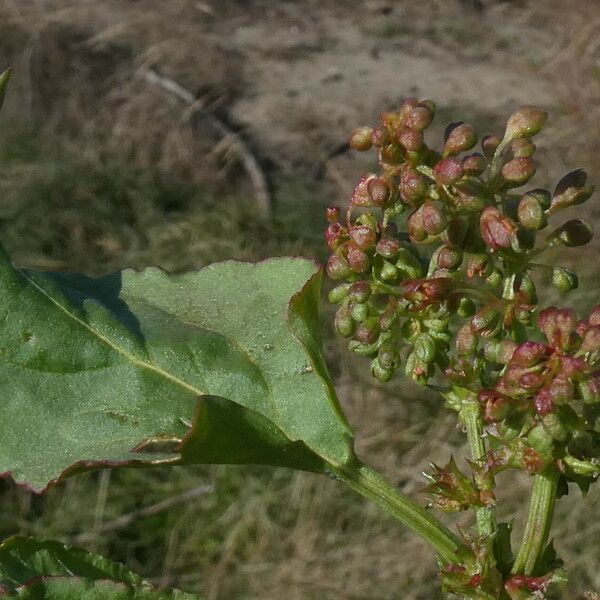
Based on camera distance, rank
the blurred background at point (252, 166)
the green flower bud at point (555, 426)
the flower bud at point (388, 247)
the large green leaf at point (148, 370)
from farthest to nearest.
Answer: the blurred background at point (252, 166), the large green leaf at point (148, 370), the flower bud at point (388, 247), the green flower bud at point (555, 426)

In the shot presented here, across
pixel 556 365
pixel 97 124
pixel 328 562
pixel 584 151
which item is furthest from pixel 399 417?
pixel 556 365

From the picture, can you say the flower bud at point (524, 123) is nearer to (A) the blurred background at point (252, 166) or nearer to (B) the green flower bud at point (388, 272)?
(B) the green flower bud at point (388, 272)

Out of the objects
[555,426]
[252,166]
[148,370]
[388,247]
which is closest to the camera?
[555,426]

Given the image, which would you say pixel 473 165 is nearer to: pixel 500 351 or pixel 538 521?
pixel 500 351

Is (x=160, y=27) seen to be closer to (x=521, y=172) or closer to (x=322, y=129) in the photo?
(x=322, y=129)

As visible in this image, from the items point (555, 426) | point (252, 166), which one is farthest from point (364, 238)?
point (252, 166)

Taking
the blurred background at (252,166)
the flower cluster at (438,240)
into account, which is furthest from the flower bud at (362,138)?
the blurred background at (252,166)
